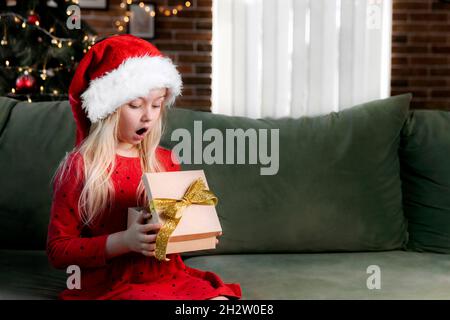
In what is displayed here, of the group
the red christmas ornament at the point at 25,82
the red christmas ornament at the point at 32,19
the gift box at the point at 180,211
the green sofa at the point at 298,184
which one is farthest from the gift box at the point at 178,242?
the red christmas ornament at the point at 32,19

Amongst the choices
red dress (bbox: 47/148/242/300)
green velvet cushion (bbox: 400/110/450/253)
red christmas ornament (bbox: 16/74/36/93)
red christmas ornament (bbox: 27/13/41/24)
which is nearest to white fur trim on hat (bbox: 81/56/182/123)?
red dress (bbox: 47/148/242/300)

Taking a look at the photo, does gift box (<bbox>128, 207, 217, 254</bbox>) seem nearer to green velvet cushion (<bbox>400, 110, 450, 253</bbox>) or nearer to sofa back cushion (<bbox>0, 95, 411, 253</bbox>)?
sofa back cushion (<bbox>0, 95, 411, 253</bbox>)

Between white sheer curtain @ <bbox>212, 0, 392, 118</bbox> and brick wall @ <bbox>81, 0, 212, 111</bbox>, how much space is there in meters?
0.22

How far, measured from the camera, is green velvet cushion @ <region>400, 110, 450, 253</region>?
1.84m

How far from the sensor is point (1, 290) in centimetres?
140

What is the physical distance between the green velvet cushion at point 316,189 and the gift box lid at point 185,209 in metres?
0.55

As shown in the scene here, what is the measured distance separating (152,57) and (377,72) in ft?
5.77

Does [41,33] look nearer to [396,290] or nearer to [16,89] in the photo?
[16,89]

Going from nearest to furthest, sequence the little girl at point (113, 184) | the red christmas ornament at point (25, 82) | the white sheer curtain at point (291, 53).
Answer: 1. the little girl at point (113, 184)
2. the red christmas ornament at point (25, 82)
3. the white sheer curtain at point (291, 53)

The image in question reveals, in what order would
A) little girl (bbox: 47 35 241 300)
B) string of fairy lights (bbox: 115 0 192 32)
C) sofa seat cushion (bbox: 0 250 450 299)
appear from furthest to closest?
string of fairy lights (bbox: 115 0 192 32), sofa seat cushion (bbox: 0 250 450 299), little girl (bbox: 47 35 241 300)

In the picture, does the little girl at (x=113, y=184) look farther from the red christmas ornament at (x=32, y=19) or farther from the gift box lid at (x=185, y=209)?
the red christmas ornament at (x=32, y=19)

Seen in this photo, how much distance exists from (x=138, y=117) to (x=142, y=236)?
0.30 metres

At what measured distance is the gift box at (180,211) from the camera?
45.1 inches
